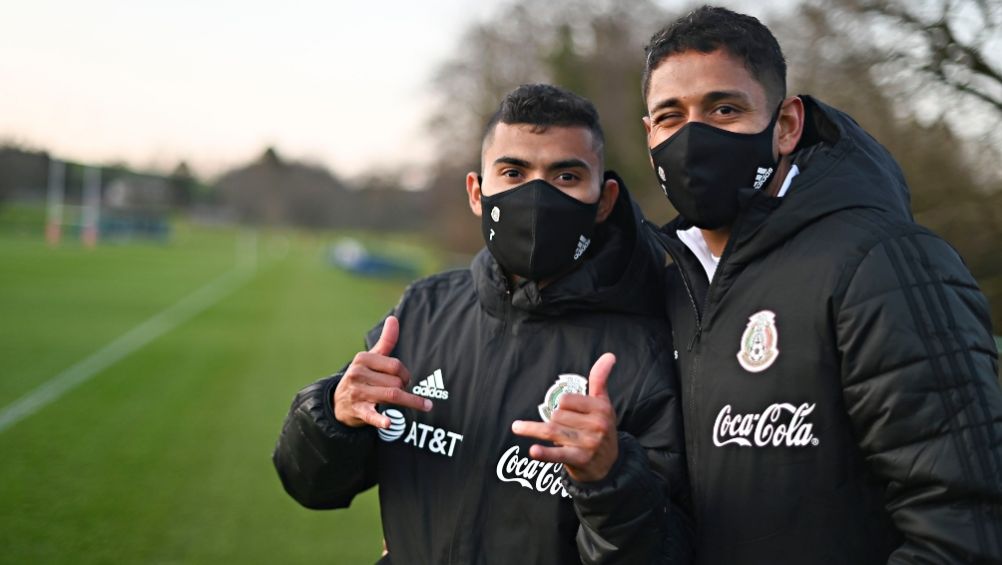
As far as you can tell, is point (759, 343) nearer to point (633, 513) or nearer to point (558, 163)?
point (633, 513)

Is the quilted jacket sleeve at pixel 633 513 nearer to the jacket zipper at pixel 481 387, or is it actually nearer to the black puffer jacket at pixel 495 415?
the black puffer jacket at pixel 495 415

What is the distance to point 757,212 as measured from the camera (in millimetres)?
2320

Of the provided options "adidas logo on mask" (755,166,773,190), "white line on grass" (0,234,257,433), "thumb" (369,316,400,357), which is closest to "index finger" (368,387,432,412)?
"thumb" (369,316,400,357)

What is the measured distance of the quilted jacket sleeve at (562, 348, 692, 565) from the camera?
7.18 feet

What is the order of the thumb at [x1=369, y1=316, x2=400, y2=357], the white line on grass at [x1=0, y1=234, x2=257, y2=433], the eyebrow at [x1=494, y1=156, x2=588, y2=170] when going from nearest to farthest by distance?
the thumb at [x1=369, y1=316, x2=400, y2=357] → the eyebrow at [x1=494, y1=156, x2=588, y2=170] → the white line on grass at [x1=0, y1=234, x2=257, y2=433]

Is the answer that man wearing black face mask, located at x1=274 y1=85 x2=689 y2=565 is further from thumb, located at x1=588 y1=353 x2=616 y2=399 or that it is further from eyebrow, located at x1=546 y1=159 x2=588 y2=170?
thumb, located at x1=588 y1=353 x2=616 y2=399

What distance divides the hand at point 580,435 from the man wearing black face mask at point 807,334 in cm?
31

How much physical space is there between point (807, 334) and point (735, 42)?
0.86 m

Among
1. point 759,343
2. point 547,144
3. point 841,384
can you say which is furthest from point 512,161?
point 841,384

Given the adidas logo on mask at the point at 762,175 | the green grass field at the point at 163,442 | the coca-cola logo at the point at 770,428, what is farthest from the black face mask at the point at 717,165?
the green grass field at the point at 163,442

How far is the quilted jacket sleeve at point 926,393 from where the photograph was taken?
1868mm

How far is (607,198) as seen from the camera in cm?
300

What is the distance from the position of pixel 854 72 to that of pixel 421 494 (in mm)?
9053

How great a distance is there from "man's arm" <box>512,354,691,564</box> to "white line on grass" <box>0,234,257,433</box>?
9614 mm
